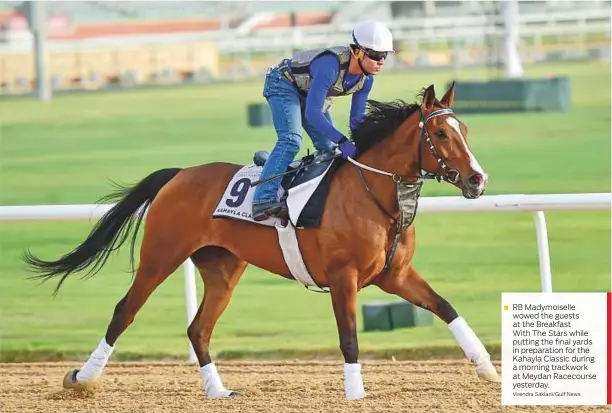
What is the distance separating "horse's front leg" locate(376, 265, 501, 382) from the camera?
546cm

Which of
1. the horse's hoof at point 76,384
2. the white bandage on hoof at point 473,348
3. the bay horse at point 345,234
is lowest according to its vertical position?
the horse's hoof at point 76,384

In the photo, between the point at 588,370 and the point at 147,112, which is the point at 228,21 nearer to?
the point at 147,112

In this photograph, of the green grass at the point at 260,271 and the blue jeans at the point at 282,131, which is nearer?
the blue jeans at the point at 282,131

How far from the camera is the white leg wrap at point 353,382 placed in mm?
5227

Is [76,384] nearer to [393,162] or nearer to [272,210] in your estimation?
[272,210]

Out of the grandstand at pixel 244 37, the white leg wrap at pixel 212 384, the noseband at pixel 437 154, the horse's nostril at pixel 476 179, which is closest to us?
the horse's nostril at pixel 476 179

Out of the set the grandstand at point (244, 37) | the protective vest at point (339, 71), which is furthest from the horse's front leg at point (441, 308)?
the grandstand at point (244, 37)

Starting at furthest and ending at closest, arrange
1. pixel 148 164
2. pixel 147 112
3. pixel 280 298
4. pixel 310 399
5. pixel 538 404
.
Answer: pixel 147 112 < pixel 148 164 < pixel 280 298 < pixel 310 399 < pixel 538 404

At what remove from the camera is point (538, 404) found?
5230mm

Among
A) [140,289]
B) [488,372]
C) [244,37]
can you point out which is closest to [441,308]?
[488,372]

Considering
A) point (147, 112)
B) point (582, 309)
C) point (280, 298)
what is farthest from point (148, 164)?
point (582, 309)

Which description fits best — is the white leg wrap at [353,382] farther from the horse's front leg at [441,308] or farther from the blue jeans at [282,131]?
the blue jeans at [282,131]

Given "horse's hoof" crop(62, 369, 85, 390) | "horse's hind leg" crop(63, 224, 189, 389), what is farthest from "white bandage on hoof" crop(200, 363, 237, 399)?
"horse's hoof" crop(62, 369, 85, 390)

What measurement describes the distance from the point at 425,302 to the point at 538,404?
67 centimetres
